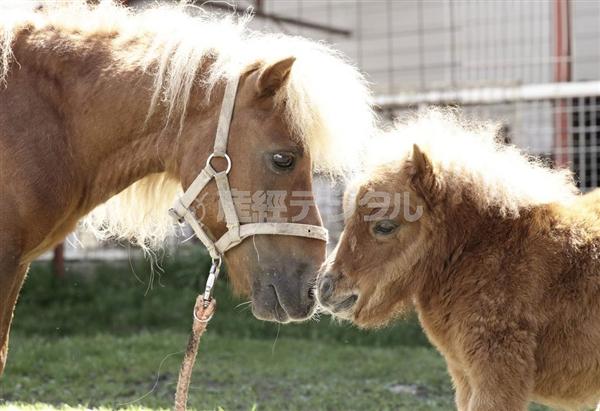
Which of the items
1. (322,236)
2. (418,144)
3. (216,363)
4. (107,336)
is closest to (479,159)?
(418,144)

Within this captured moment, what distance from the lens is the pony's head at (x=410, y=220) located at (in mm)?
3207

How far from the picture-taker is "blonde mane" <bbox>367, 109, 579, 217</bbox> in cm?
326

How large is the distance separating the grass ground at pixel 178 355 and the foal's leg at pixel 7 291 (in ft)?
4.14

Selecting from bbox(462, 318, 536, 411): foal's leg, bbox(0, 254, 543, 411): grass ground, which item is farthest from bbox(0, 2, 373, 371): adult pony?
bbox(0, 254, 543, 411): grass ground

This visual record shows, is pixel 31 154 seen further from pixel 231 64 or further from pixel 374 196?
pixel 374 196

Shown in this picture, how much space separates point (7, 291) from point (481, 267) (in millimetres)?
1859

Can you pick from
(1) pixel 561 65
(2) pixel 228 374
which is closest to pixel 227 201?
(2) pixel 228 374

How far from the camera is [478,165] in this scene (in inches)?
130

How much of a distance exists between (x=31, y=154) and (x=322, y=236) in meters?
1.18

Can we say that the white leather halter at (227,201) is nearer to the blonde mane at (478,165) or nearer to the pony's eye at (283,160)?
Answer: the pony's eye at (283,160)

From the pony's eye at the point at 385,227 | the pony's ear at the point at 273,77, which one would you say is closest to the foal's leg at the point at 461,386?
the pony's eye at the point at 385,227

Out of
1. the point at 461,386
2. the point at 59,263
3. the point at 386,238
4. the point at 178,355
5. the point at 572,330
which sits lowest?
the point at 178,355

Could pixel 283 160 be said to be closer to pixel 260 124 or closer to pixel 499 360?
pixel 260 124

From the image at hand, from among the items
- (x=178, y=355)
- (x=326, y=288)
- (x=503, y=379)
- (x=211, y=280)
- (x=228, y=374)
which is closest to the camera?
(x=503, y=379)
